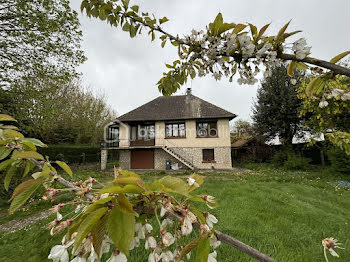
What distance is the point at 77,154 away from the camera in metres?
16.9

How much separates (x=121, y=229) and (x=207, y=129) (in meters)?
15.8

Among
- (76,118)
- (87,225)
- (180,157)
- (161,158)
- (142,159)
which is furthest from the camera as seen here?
(76,118)

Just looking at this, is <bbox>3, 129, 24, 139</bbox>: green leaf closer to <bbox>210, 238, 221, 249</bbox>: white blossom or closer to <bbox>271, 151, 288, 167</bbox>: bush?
<bbox>210, 238, 221, 249</bbox>: white blossom

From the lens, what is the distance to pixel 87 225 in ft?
1.18

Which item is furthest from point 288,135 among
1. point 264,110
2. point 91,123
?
point 91,123

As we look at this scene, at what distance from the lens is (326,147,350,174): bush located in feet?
33.4

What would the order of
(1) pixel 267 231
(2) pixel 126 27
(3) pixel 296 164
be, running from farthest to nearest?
(3) pixel 296 164 → (1) pixel 267 231 → (2) pixel 126 27

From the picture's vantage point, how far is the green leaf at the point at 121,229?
38 cm

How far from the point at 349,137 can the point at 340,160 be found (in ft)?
41.9

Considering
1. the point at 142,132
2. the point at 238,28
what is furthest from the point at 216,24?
the point at 142,132

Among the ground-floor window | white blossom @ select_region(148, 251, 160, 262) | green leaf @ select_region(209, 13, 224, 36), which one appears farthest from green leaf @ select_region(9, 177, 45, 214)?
the ground-floor window

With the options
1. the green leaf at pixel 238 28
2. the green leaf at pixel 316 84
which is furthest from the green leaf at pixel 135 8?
the green leaf at pixel 316 84

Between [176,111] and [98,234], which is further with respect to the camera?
[176,111]

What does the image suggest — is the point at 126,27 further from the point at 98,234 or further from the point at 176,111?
the point at 176,111
